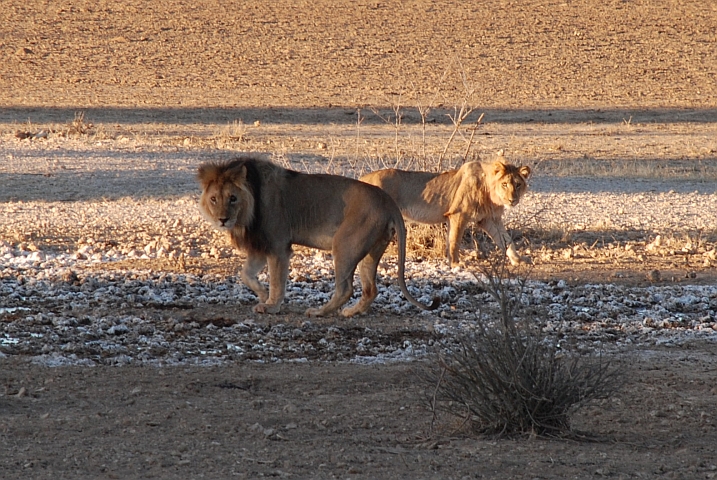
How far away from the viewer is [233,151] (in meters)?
20.2

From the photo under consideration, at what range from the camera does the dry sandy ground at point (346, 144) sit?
5.79 m

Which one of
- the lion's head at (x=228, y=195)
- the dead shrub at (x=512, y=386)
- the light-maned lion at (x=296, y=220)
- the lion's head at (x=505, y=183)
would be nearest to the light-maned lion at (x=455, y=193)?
the lion's head at (x=505, y=183)

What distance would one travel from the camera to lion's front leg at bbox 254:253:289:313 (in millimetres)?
9094

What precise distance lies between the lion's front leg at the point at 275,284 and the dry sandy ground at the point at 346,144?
145 cm

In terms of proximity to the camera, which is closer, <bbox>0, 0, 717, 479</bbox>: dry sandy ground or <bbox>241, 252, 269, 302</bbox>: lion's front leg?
<bbox>0, 0, 717, 479</bbox>: dry sandy ground

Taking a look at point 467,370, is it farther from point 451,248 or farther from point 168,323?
point 451,248

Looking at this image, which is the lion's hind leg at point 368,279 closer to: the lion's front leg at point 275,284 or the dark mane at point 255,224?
the lion's front leg at point 275,284

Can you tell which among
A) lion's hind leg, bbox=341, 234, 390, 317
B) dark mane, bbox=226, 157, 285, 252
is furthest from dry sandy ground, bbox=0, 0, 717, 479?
dark mane, bbox=226, 157, 285, 252

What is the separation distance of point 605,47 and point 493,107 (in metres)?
9.63

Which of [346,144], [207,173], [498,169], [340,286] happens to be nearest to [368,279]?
[340,286]

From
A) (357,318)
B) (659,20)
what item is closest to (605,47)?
(659,20)

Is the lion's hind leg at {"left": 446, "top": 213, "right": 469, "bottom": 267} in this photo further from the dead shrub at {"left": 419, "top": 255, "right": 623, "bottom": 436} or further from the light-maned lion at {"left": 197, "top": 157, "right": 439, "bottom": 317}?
the dead shrub at {"left": 419, "top": 255, "right": 623, "bottom": 436}

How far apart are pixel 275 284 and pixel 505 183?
3428mm

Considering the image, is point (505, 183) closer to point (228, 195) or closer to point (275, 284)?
point (275, 284)
